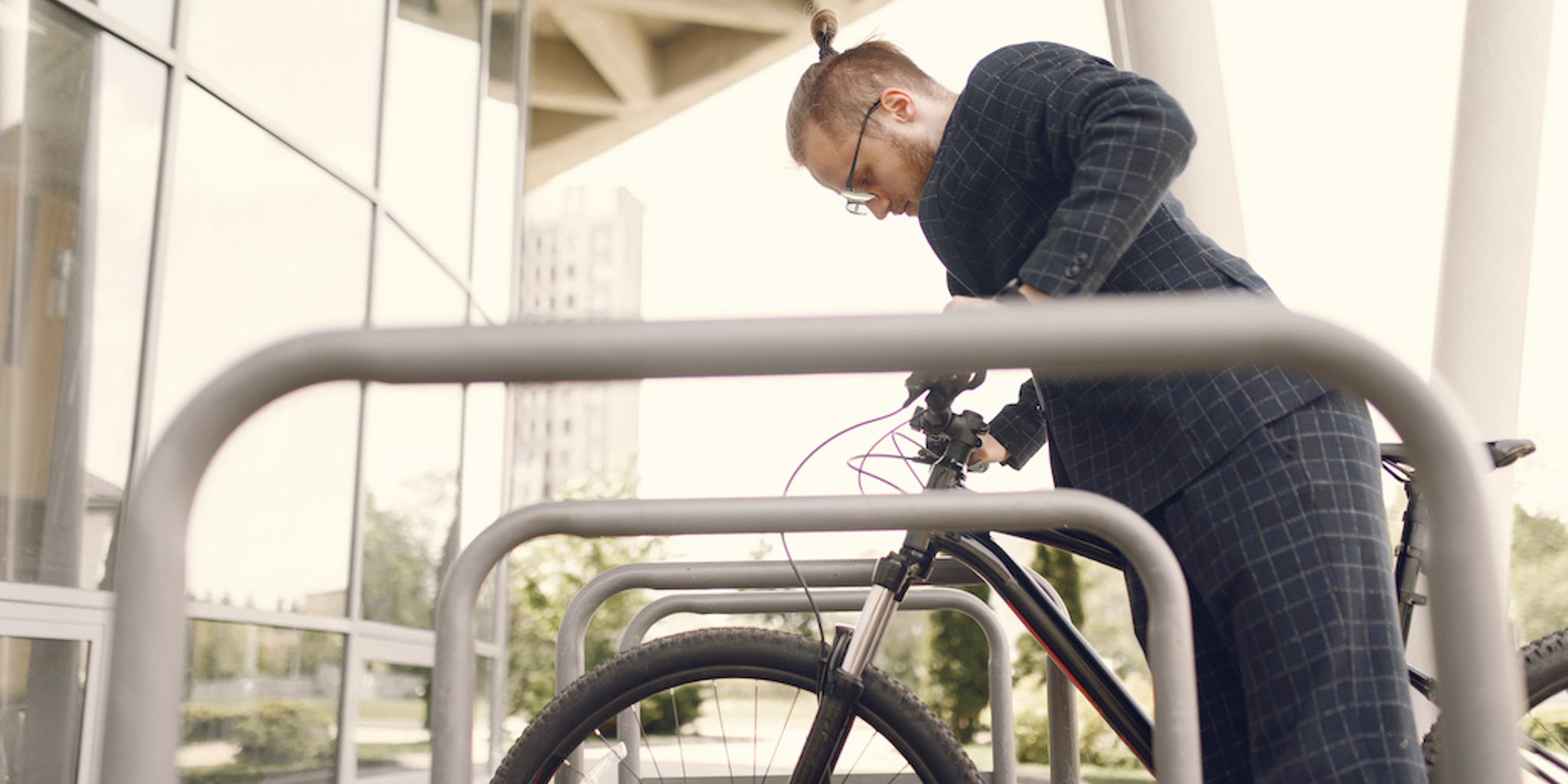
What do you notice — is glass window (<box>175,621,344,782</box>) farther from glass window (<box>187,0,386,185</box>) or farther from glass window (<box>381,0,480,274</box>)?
glass window (<box>381,0,480,274</box>)

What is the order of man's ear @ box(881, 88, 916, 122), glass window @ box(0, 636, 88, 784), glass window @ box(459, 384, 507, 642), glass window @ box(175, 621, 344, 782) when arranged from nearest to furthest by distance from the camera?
man's ear @ box(881, 88, 916, 122), glass window @ box(0, 636, 88, 784), glass window @ box(175, 621, 344, 782), glass window @ box(459, 384, 507, 642)

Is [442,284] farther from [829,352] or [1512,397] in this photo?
[829,352]

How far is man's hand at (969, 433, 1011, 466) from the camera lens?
150 cm

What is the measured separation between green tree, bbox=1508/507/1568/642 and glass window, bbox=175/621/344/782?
3.61m

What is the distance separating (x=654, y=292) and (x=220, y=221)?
19211mm

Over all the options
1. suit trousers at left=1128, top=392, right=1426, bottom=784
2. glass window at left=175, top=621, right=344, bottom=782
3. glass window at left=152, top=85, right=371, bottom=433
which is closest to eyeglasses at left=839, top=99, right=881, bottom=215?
suit trousers at left=1128, top=392, right=1426, bottom=784

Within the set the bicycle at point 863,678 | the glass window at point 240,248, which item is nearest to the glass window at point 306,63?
the glass window at point 240,248

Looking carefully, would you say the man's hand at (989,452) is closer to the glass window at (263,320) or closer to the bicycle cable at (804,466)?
the bicycle cable at (804,466)

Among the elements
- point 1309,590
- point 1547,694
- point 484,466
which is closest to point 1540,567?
point 1547,694

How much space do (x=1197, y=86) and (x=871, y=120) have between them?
3.14 meters

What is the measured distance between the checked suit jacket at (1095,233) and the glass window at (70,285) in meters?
2.27

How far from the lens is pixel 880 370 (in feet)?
1.81

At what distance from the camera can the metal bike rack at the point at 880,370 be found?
527 millimetres

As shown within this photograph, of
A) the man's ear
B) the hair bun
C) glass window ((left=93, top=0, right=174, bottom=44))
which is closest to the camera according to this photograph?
the man's ear
